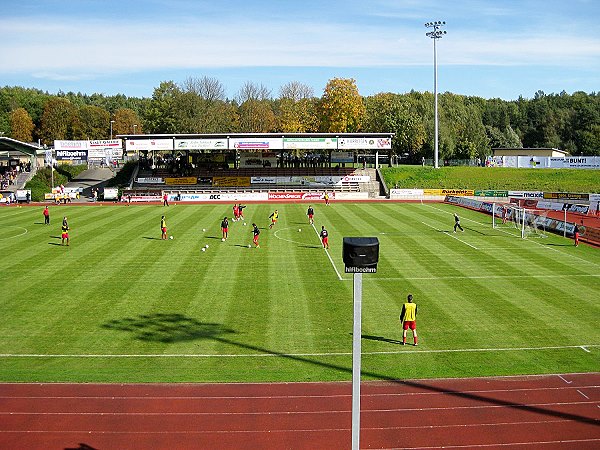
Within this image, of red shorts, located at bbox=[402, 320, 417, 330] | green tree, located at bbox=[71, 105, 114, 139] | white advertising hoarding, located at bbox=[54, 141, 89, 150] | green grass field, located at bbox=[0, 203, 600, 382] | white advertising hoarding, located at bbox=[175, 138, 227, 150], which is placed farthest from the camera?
green tree, located at bbox=[71, 105, 114, 139]

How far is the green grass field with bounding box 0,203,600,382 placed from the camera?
1669cm

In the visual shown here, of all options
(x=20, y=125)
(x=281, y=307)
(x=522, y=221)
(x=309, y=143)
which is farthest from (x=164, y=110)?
(x=281, y=307)

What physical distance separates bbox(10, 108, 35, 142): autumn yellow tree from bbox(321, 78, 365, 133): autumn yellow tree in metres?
65.9

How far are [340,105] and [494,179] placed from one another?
28.4 metres

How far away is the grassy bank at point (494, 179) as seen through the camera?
246 ft

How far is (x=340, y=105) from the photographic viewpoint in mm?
95062

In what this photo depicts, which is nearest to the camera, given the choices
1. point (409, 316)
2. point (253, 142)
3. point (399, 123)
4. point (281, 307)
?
point (409, 316)

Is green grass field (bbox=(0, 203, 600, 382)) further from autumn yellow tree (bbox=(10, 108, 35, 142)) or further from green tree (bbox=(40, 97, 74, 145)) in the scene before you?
autumn yellow tree (bbox=(10, 108, 35, 142))

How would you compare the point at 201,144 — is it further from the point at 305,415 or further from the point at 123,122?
the point at 123,122

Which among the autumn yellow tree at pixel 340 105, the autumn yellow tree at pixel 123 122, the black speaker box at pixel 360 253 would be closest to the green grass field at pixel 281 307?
the black speaker box at pixel 360 253

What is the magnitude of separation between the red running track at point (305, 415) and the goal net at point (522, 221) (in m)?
25.7

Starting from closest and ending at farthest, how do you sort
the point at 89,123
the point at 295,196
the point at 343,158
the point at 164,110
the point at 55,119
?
the point at 295,196 → the point at 343,158 → the point at 164,110 → the point at 55,119 → the point at 89,123

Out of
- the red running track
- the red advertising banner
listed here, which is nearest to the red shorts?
the red running track

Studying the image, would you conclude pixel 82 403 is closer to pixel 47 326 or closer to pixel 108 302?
pixel 47 326
